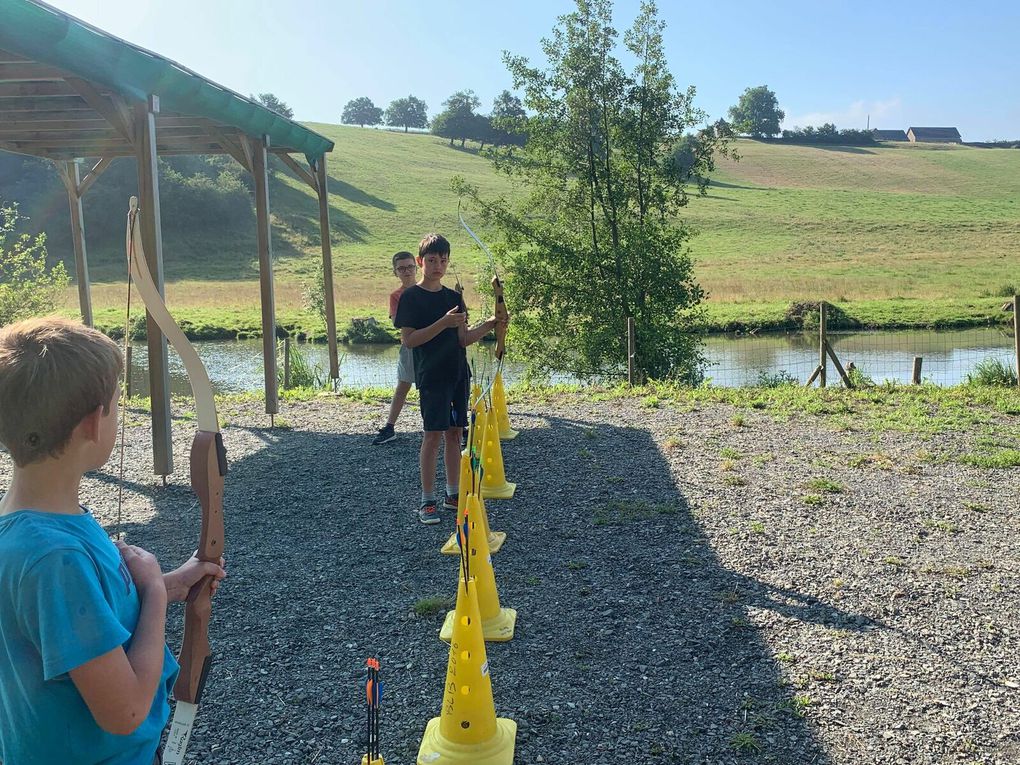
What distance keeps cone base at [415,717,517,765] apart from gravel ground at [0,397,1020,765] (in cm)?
9

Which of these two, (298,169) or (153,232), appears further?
(298,169)

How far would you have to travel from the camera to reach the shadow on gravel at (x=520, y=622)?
333 centimetres

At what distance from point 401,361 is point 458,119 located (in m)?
88.0

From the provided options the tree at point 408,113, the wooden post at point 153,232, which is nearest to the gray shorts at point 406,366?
the wooden post at point 153,232

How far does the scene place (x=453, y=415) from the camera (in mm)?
5617

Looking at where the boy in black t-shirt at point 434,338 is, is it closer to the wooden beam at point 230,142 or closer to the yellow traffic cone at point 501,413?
the yellow traffic cone at point 501,413

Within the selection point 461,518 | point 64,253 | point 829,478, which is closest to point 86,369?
point 461,518

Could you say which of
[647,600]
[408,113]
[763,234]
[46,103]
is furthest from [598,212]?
[408,113]

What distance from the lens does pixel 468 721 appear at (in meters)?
3.16

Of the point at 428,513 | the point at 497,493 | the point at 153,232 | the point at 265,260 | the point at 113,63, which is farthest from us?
the point at 265,260

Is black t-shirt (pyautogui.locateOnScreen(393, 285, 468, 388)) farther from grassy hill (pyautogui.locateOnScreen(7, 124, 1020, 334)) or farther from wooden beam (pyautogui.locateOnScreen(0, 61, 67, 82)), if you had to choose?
grassy hill (pyautogui.locateOnScreen(7, 124, 1020, 334))

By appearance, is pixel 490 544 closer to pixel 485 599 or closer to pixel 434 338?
pixel 485 599

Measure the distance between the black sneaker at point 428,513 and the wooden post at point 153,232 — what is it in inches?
89.9

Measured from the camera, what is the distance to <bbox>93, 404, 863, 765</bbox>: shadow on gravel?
3.33 meters
